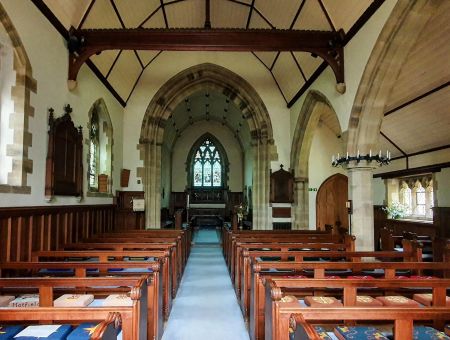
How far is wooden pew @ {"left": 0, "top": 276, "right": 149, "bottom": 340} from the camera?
1845 mm

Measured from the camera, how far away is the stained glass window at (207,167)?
1689 centimetres

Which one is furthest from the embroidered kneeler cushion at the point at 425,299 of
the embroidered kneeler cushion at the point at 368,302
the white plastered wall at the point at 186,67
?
the white plastered wall at the point at 186,67

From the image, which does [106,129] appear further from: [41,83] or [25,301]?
[25,301]

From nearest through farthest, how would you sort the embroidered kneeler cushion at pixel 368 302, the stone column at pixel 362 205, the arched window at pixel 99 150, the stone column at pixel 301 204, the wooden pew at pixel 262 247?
the embroidered kneeler cushion at pixel 368 302
the wooden pew at pixel 262 247
the stone column at pixel 362 205
the arched window at pixel 99 150
the stone column at pixel 301 204

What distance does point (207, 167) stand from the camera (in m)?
17.0

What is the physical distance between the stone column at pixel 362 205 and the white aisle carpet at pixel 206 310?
227 cm

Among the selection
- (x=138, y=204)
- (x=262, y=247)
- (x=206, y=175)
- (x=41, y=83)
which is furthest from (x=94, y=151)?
(x=206, y=175)

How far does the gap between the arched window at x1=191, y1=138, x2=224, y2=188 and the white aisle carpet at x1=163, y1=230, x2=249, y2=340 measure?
10127 millimetres

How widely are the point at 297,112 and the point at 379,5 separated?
450cm

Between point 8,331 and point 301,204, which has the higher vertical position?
point 301,204

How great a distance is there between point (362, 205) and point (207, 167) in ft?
38.0

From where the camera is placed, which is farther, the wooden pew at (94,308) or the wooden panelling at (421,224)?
the wooden panelling at (421,224)

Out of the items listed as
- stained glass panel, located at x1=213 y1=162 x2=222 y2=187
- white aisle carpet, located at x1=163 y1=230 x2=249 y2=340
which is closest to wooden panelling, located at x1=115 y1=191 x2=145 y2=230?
white aisle carpet, located at x1=163 y1=230 x2=249 y2=340

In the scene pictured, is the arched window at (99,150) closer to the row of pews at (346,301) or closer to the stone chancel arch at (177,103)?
the stone chancel arch at (177,103)
